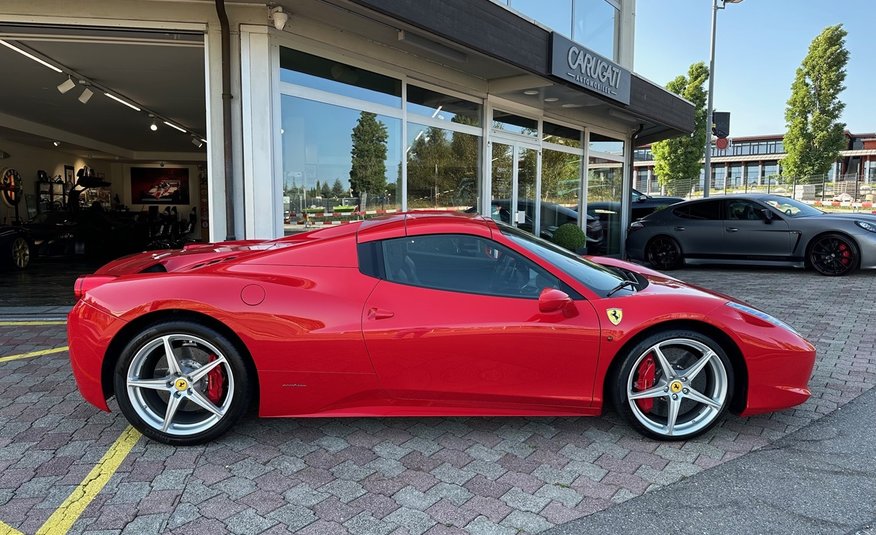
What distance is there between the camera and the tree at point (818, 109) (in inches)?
1202

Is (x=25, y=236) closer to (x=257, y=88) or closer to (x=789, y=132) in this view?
(x=257, y=88)

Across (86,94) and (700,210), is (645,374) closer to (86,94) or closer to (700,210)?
(700,210)

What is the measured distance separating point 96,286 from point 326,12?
3.87 meters

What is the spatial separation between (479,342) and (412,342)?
362 millimetres

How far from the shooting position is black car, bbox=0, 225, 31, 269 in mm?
9873

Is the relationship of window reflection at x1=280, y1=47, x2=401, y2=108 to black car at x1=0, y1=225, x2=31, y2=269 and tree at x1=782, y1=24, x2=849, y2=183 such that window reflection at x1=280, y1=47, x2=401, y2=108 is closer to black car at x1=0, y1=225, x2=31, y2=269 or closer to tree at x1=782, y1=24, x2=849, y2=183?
black car at x1=0, y1=225, x2=31, y2=269

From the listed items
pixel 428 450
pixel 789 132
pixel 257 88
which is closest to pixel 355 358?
pixel 428 450

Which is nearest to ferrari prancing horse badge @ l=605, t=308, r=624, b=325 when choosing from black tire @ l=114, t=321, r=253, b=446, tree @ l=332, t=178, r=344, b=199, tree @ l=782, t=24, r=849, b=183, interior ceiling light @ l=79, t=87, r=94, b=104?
black tire @ l=114, t=321, r=253, b=446

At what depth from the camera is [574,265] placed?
132 inches

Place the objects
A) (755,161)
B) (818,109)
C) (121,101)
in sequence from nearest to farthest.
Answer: (121,101)
(818,109)
(755,161)

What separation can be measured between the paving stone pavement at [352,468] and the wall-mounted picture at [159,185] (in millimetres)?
19191

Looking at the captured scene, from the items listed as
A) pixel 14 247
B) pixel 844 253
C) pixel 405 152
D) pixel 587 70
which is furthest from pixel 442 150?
pixel 14 247

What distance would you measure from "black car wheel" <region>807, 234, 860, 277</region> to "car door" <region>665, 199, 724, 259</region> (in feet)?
4.85

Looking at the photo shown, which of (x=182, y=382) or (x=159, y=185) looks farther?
(x=159, y=185)
